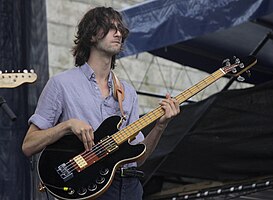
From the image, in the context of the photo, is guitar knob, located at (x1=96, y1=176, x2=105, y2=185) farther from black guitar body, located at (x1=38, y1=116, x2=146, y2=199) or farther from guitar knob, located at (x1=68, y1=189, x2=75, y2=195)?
guitar knob, located at (x1=68, y1=189, x2=75, y2=195)

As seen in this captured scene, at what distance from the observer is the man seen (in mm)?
3195

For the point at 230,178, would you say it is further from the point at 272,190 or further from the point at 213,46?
the point at 213,46

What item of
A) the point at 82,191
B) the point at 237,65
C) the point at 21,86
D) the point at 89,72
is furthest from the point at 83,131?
the point at 21,86

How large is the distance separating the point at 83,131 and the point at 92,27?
53 cm

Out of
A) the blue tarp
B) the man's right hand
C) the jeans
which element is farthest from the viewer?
the blue tarp

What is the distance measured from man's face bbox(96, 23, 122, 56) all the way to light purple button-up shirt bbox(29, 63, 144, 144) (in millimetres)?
122

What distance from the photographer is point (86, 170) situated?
313 cm

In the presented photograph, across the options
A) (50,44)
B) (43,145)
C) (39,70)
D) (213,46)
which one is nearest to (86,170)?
(43,145)

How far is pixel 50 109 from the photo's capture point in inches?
129

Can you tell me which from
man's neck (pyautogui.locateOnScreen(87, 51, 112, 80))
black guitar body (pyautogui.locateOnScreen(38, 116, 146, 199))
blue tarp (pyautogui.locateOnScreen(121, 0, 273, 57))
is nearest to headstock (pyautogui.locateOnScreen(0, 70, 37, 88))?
man's neck (pyautogui.locateOnScreen(87, 51, 112, 80))

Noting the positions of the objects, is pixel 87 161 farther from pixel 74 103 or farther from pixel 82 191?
pixel 74 103

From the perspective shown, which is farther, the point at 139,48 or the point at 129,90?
the point at 139,48

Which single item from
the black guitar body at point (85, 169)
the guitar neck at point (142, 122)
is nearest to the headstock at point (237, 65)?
the guitar neck at point (142, 122)

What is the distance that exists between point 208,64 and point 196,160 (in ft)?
3.71
